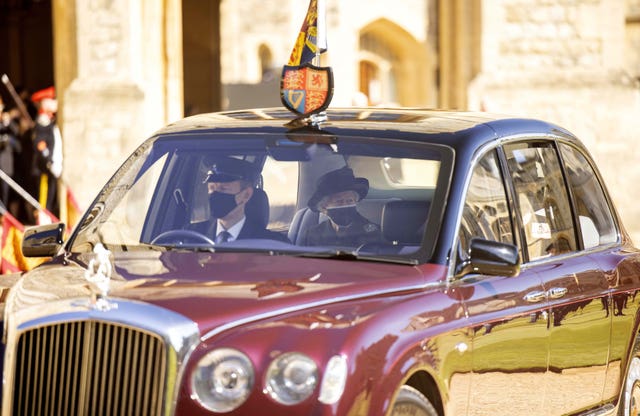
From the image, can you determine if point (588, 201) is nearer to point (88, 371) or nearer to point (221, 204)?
point (221, 204)

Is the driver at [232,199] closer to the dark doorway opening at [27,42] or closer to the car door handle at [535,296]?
the car door handle at [535,296]

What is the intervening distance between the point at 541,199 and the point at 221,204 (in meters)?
1.38

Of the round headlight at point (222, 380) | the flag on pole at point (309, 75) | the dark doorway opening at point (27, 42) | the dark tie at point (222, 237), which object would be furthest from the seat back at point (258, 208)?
the dark doorway opening at point (27, 42)

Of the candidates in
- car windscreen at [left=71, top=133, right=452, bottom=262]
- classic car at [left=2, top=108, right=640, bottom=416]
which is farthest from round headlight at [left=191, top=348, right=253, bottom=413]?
car windscreen at [left=71, top=133, right=452, bottom=262]

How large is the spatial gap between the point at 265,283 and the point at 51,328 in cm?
68

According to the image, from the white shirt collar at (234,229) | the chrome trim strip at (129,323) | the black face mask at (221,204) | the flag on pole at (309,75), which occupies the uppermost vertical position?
the flag on pole at (309,75)

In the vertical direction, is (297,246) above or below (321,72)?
below

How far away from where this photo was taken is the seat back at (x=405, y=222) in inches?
213

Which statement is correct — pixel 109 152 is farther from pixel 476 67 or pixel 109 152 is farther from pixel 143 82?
pixel 476 67

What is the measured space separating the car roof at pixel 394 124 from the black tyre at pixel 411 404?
1.18 meters

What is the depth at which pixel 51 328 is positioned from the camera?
15.3 feet

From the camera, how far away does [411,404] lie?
4.74m

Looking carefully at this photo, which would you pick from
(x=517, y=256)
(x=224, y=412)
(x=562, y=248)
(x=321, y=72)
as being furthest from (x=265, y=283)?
(x=562, y=248)

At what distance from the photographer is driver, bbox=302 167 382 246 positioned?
5457 mm
